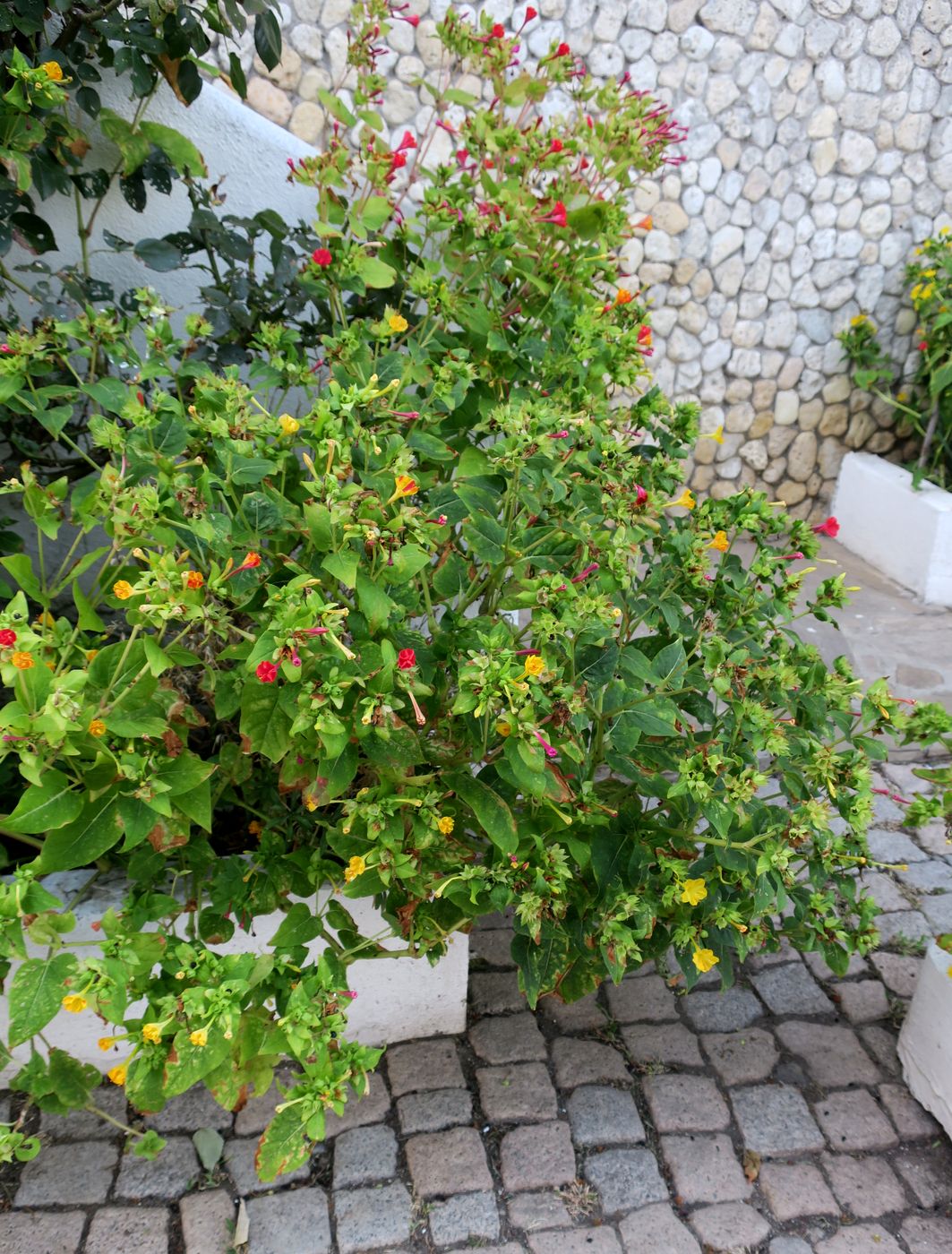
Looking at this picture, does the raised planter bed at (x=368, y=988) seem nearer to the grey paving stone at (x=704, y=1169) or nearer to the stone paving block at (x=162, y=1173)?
the stone paving block at (x=162, y=1173)

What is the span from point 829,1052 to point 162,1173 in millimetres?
1485

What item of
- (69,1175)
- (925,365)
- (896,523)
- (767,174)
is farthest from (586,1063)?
(767,174)

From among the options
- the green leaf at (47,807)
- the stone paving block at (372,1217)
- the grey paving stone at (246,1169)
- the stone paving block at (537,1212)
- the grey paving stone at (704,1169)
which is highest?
the green leaf at (47,807)

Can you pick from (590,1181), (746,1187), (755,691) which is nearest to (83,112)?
(755,691)

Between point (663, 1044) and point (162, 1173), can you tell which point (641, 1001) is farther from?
point (162, 1173)

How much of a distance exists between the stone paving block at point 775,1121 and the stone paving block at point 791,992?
0.25m

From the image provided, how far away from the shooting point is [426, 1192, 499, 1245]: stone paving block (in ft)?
6.17

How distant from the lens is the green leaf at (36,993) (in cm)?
145

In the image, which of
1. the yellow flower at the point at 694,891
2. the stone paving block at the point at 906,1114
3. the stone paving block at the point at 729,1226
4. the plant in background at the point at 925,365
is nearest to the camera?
the yellow flower at the point at 694,891

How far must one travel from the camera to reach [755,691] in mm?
1970

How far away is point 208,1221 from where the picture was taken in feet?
6.19

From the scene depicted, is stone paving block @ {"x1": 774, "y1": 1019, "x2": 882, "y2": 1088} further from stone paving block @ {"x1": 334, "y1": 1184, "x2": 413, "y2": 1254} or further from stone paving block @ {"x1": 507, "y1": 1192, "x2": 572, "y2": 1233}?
stone paving block @ {"x1": 334, "y1": 1184, "x2": 413, "y2": 1254}

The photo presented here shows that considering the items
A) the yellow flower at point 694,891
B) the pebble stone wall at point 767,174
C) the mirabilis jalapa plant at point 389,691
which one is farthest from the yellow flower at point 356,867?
the pebble stone wall at point 767,174

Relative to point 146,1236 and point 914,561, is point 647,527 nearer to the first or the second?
point 146,1236
